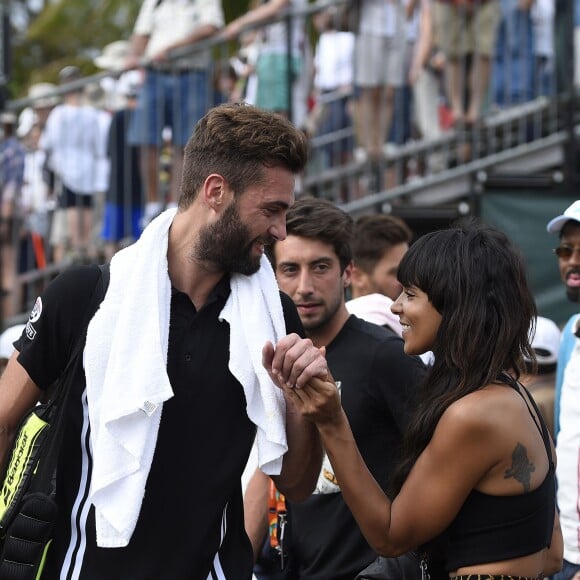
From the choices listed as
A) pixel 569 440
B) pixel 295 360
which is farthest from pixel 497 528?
pixel 569 440

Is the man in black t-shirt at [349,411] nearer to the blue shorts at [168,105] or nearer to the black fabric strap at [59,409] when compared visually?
the black fabric strap at [59,409]

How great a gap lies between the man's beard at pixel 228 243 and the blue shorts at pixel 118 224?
5907mm

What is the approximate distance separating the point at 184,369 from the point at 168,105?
6.13 meters

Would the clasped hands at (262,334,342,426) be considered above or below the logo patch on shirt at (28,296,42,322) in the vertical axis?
below

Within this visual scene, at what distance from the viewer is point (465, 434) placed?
10.5 ft

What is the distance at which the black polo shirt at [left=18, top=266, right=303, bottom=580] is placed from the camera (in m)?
3.25

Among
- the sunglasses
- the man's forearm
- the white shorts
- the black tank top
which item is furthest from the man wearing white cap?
the white shorts

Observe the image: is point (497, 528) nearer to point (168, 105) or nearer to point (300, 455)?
point (300, 455)

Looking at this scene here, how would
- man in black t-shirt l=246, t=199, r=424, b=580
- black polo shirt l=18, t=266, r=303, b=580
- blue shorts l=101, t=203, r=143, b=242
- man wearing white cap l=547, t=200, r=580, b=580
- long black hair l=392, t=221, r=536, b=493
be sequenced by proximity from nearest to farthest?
black polo shirt l=18, t=266, r=303, b=580 < long black hair l=392, t=221, r=536, b=493 < man in black t-shirt l=246, t=199, r=424, b=580 < man wearing white cap l=547, t=200, r=580, b=580 < blue shorts l=101, t=203, r=143, b=242

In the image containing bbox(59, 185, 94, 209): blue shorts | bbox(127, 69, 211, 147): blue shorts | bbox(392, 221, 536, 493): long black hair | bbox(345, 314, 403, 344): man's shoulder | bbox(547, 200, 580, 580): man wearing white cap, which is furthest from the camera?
bbox(59, 185, 94, 209): blue shorts

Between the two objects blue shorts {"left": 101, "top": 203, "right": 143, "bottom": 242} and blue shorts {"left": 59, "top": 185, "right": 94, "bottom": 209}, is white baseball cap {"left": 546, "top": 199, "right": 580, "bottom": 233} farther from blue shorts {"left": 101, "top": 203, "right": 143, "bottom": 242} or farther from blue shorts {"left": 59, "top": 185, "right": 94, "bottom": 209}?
blue shorts {"left": 59, "top": 185, "right": 94, "bottom": 209}

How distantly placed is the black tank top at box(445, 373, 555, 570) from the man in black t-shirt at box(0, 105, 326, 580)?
19.3 inches

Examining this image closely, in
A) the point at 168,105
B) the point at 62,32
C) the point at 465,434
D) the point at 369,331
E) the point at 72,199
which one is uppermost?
the point at 62,32

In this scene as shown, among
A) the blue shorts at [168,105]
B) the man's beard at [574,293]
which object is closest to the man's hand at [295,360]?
Result: the man's beard at [574,293]
